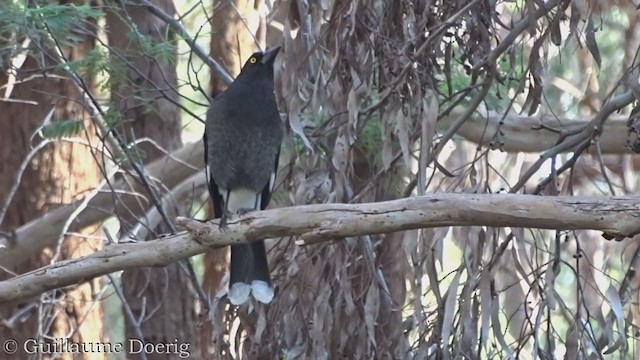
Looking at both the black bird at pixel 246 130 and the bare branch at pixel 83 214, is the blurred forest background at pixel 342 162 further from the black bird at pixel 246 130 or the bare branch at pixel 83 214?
the black bird at pixel 246 130

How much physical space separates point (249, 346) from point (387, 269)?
101cm

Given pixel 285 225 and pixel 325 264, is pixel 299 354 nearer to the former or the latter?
pixel 325 264

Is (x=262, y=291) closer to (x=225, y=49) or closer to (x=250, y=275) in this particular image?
(x=250, y=275)

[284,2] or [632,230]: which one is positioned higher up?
[284,2]

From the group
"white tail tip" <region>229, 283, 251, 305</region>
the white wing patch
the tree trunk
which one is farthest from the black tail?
the tree trunk

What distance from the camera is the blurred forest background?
3127 millimetres

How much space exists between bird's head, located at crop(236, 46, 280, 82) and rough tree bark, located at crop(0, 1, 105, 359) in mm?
1547

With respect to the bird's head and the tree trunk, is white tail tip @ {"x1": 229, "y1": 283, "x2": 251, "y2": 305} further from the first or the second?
the tree trunk

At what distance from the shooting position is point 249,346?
3578 millimetres

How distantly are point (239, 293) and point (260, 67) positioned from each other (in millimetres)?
930

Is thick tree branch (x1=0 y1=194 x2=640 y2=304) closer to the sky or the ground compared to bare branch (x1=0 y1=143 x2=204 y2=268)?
closer to the ground

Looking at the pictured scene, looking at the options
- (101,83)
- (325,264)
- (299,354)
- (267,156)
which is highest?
(101,83)

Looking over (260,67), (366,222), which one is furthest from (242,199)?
(366,222)

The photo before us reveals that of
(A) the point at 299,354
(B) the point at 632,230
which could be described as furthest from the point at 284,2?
(B) the point at 632,230
